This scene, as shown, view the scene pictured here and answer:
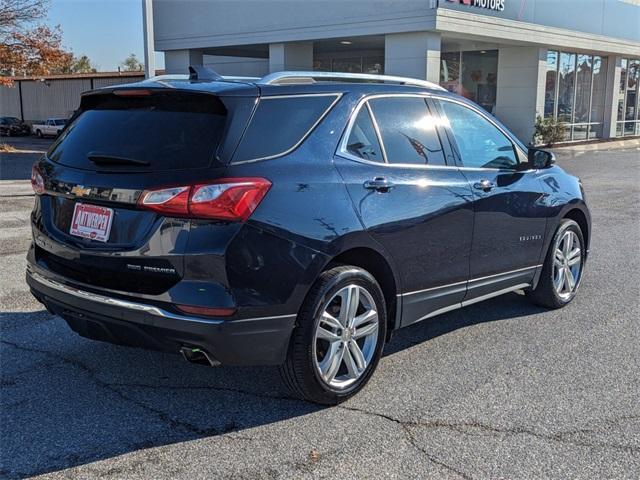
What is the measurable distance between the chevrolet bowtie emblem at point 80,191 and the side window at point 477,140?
258 cm

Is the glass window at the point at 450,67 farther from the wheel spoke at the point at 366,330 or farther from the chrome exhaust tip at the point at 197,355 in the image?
the chrome exhaust tip at the point at 197,355

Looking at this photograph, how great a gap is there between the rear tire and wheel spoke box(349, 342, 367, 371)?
2.35 m

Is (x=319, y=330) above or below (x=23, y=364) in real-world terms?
above

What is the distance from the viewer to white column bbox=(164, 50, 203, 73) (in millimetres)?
26469

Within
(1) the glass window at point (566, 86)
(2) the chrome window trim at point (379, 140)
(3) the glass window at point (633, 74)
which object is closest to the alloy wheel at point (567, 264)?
(2) the chrome window trim at point (379, 140)

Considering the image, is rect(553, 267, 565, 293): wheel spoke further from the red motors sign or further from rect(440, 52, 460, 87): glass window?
rect(440, 52, 460, 87): glass window

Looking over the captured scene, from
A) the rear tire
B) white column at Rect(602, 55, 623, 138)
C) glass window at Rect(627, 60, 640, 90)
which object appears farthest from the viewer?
glass window at Rect(627, 60, 640, 90)

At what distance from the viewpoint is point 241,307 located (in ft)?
11.3

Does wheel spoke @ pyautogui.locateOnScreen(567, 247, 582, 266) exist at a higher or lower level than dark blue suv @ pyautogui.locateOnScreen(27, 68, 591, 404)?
lower

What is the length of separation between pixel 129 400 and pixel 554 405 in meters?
2.49

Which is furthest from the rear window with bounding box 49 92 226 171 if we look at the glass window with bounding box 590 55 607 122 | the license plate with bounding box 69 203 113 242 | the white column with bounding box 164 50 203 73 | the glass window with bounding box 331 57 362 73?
the glass window with bounding box 590 55 607 122

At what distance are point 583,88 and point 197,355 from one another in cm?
2846

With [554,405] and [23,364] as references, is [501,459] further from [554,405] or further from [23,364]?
[23,364]

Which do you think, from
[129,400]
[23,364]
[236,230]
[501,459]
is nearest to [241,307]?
[236,230]
